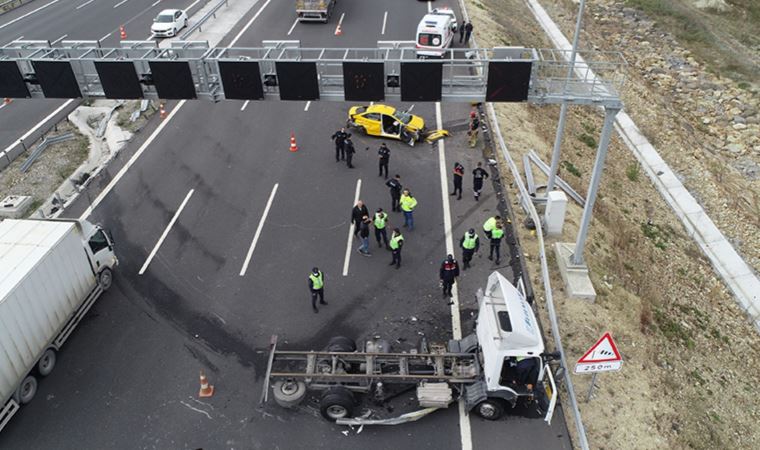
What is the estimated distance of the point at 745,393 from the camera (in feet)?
57.4

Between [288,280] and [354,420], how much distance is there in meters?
5.81

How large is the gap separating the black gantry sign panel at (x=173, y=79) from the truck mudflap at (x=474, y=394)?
11.6m

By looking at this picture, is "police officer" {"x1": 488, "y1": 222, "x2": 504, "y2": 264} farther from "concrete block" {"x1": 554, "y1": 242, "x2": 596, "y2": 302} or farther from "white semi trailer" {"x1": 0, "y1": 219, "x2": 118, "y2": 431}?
"white semi trailer" {"x1": 0, "y1": 219, "x2": 118, "y2": 431}

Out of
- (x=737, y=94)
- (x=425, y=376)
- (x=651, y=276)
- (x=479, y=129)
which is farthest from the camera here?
(x=737, y=94)

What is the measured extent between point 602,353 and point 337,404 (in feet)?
19.8

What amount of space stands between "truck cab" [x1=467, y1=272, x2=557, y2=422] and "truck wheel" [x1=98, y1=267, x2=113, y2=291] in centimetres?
1141

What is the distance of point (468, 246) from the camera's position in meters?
17.2

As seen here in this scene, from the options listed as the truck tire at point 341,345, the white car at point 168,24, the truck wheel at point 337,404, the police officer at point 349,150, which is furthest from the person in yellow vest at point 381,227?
the white car at point 168,24

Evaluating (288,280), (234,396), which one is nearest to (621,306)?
(288,280)

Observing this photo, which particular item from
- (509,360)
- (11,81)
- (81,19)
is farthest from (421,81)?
(81,19)

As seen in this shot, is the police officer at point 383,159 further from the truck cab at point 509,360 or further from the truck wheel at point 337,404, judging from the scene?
the truck wheel at point 337,404

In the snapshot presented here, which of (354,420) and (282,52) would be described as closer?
(354,420)

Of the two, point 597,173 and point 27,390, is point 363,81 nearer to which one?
A: point 597,173

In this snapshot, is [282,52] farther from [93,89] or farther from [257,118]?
[257,118]
